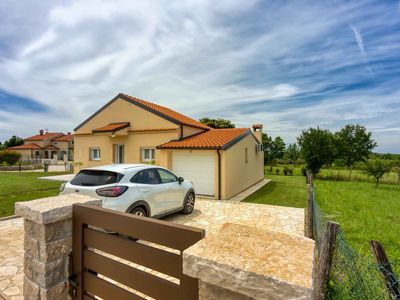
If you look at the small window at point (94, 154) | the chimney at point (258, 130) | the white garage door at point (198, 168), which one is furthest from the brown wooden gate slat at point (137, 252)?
the chimney at point (258, 130)

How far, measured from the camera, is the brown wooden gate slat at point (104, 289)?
6.96 ft

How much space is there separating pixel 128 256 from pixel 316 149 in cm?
2520

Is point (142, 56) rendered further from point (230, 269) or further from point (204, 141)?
point (230, 269)

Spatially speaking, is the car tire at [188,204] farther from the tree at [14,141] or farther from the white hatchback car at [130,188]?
the tree at [14,141]

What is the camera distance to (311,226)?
5262 mm

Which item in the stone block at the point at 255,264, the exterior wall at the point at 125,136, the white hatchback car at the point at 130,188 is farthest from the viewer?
the exterior wall at the point at 125,136

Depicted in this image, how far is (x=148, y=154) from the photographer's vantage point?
15.3 meters

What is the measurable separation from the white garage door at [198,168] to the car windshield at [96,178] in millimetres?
6663

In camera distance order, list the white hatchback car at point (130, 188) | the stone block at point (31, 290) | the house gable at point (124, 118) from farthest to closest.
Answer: the house gable at point (124, 118), the white hatchback car at point (130, 188), the stone block at point (31, 290)

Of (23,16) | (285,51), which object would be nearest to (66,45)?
(23,16)

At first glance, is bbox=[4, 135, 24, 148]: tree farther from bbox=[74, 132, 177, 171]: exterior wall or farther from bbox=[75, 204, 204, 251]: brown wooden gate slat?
bbox=[75, 204, 204, 251]: brown wooden gate slat

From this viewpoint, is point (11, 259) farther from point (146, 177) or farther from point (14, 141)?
point (14, 141)

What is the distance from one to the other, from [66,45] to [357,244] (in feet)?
38.4

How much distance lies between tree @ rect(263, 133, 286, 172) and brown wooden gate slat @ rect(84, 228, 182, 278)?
3240 centimetres
